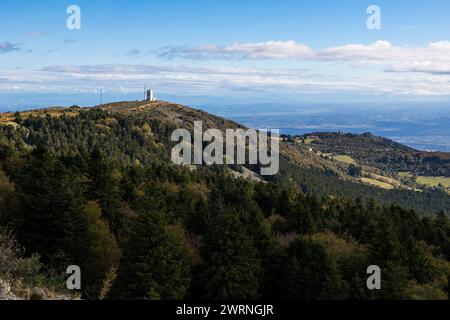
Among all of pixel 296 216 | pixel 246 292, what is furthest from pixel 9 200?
pixel 296 216

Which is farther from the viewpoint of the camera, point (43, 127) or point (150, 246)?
point (43, 127)

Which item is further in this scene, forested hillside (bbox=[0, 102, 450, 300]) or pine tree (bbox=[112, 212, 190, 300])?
forested hillside (bbox=[0, 102, 450, 300])

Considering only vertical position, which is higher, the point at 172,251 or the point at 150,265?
the point at 172,251

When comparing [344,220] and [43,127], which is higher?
[43,127]

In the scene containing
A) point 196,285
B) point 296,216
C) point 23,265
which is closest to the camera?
point 23,265

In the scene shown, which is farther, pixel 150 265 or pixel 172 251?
pixel 172 251

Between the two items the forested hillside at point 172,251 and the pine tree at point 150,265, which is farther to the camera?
the forested hillside at point 172,251
